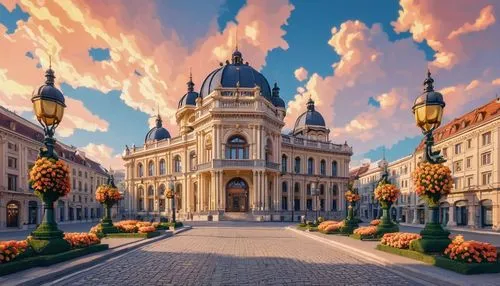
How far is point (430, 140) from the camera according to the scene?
14.5 meters

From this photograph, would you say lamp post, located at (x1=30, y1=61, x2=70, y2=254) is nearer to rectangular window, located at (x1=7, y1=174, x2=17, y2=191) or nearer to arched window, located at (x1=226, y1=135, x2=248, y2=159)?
rectangular window, located at (x1=7, y1=174, x2=17, y2=191)

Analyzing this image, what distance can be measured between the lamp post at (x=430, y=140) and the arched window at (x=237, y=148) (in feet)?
125

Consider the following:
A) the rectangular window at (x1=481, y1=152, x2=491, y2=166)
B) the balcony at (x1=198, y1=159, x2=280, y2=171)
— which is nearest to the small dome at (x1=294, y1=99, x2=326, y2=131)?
the balcony at (x1=198, y1=159, x2=280, y2=171)

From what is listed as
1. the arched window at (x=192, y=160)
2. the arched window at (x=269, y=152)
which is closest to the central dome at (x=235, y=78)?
the arched window at (x=269, y=152)

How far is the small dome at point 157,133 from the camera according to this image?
82.8m

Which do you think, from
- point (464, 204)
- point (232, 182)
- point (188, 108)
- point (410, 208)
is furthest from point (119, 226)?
point (410, 208)

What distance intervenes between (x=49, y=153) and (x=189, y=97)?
60.4m

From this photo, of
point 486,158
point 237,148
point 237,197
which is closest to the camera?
point 486,158

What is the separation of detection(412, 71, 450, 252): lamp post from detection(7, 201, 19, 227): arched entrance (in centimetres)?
4778

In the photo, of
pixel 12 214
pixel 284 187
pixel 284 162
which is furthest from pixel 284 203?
pixel 12 214

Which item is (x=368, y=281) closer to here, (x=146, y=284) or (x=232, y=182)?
(x=146, y=284)

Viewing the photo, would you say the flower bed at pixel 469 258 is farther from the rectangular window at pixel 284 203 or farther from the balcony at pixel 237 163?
the rectangular window at pixel 284 203

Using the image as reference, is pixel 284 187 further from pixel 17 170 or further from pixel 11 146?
pixel 11 146

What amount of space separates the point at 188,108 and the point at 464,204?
52142 mm
